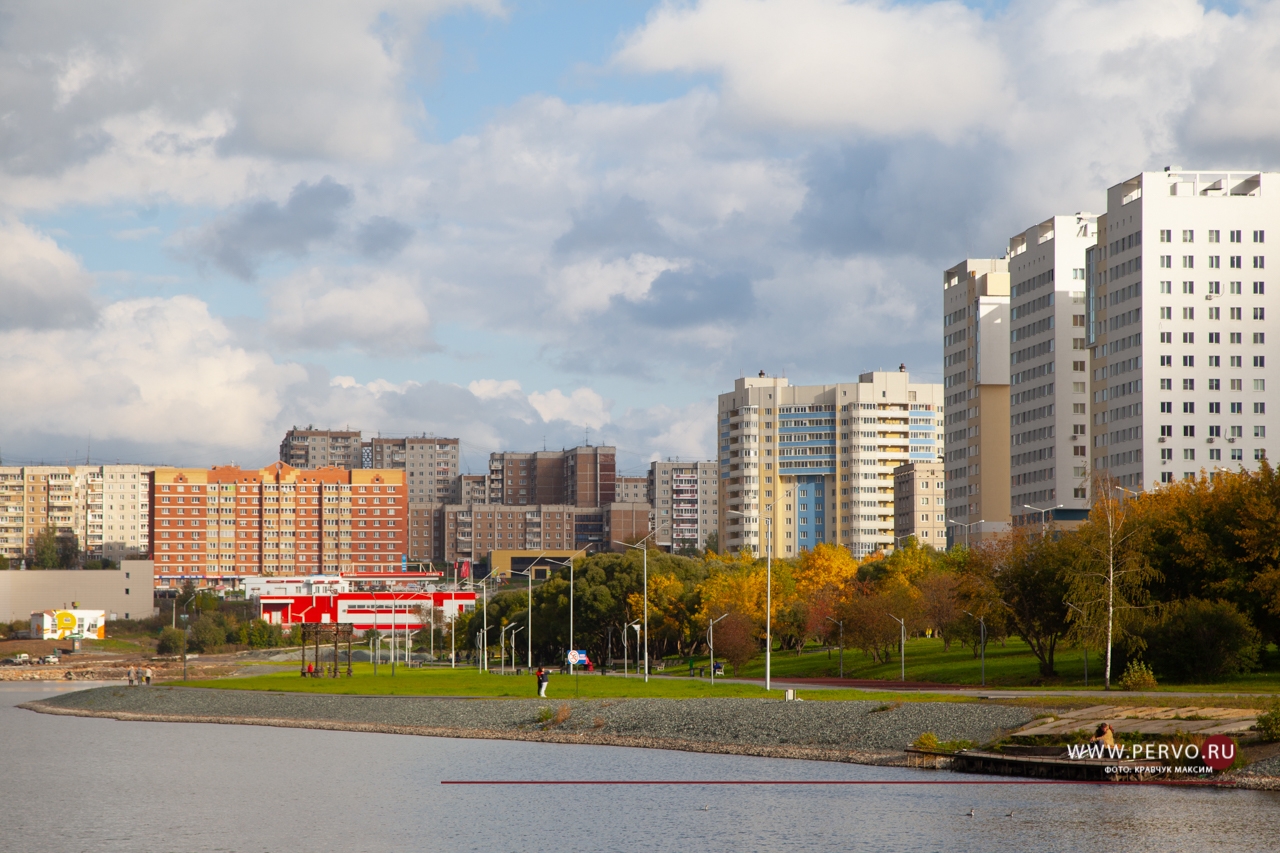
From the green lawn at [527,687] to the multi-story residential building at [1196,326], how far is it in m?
72.4

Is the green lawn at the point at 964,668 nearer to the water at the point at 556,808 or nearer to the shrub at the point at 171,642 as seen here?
the water at the point at 556,808

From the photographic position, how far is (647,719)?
61.8 m

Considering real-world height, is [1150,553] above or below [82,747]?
above

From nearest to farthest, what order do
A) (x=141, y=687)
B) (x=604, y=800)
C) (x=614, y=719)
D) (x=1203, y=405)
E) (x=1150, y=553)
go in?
1. (x=604, y=800)
2. (x=614, y=719)
3. (x=1150, y=553)
4. (x=141, y=687)
5. (x=1203, y=405)

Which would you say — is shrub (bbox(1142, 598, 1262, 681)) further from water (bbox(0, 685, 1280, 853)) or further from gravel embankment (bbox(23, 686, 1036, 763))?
water (bbox(0, 685, 1280, 853))

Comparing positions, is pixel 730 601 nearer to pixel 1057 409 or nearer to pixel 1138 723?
pixel 1057 409

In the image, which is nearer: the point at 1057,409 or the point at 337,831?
the point at 337,831

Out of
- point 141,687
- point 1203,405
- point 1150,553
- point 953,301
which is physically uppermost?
point 953,301

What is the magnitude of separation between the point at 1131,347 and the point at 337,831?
4664 inches

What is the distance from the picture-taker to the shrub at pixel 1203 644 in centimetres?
6303

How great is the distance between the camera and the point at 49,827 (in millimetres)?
39656

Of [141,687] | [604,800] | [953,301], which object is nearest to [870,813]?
[604,800]

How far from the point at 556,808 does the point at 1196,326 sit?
11539 centimetres

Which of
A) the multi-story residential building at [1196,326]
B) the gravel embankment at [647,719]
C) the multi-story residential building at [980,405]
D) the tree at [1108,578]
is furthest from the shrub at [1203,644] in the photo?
the multi-story residential building at [980,405]
